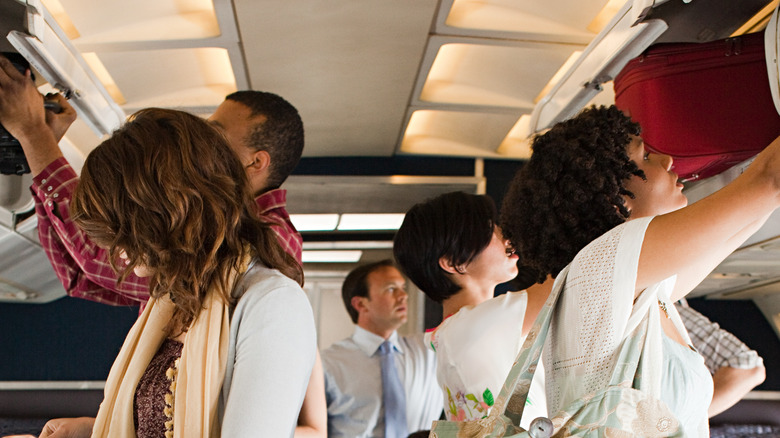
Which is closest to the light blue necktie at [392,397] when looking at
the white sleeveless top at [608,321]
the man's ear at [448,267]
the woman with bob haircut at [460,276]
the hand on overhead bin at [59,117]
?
the woman with bob haircut at [460,276]

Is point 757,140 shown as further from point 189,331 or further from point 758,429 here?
point 758,429

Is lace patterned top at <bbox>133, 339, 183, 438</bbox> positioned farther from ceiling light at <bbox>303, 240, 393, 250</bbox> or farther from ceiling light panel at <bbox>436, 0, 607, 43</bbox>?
ceiling light at <bbox>303, 240, 393, 250</bbox>

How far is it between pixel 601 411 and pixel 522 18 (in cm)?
204

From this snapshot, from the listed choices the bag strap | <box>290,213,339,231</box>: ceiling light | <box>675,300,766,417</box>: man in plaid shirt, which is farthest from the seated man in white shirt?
the bag strap

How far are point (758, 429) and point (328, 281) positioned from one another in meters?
3.83

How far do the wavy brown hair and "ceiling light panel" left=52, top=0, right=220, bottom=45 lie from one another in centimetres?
153

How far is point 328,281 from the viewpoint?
22.5 feet

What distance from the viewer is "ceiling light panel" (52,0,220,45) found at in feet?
8.64

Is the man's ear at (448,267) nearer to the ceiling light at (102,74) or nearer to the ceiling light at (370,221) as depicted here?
the ceiling light at (102,74)

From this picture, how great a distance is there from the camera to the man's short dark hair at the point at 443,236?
2.01m

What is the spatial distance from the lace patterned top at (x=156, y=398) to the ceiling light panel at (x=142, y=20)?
5.53 ft

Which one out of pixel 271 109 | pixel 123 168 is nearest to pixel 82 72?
pixel 271 109

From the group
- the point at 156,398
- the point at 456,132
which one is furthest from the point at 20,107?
the point at 456,132

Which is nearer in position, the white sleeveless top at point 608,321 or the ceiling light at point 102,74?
the white sleeveless top at point 608,321
